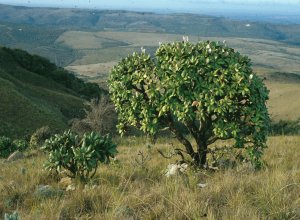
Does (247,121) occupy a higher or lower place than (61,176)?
higher

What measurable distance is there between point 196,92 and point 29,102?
47.9 m

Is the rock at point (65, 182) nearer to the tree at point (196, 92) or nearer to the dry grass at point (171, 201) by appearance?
the dry grass at point (171, 201)

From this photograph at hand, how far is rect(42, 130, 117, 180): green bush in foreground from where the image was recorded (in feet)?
26.7

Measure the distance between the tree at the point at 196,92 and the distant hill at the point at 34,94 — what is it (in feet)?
122

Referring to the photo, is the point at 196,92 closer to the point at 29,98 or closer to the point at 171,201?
the point at 171,201

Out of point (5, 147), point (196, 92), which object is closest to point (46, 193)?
point (196, 92)

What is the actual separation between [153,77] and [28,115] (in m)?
43.2

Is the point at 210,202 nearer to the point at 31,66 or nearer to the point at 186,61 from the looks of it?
the point at 186,61

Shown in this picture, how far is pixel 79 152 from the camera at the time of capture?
816cm

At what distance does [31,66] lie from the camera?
8325cm

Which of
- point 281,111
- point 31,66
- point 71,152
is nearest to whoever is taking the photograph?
point 71,152

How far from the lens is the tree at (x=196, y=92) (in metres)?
8.80

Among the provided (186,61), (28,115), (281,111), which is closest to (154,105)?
(186,61)

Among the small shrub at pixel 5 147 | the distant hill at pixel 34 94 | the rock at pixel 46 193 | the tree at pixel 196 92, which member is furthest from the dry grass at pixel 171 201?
the distant hill at pixel 34 94
